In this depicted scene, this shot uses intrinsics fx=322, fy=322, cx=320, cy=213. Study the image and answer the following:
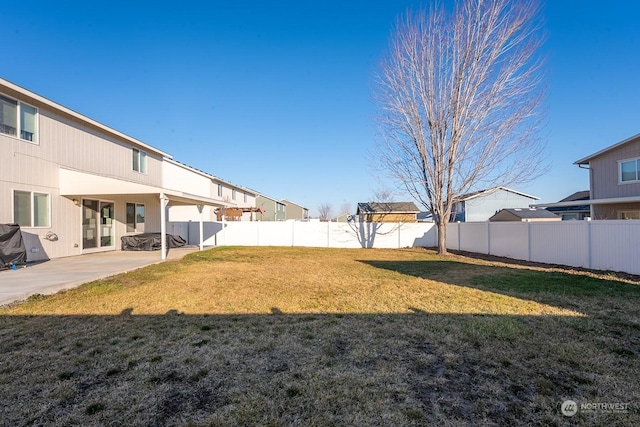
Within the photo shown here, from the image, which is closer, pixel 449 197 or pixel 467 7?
pixel 467 7

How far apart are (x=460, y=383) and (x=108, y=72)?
1568 cm

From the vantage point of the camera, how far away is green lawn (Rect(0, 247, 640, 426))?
7.64 ft

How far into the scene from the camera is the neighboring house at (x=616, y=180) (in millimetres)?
14320

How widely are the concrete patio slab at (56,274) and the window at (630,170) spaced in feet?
65.3

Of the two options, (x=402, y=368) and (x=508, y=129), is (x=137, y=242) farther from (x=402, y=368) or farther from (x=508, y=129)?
(x=508, y=129)

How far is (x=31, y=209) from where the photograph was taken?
9.33m


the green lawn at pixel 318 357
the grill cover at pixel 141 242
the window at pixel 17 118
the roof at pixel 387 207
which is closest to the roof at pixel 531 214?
the roof at pixel 387 207

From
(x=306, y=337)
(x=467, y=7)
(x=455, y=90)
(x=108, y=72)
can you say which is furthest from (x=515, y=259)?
(x=108, y=72)

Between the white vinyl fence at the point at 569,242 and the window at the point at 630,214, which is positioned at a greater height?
the window at the point at 630,214

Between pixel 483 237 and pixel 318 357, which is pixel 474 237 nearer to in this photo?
pixel 483 237

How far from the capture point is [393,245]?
18672 millimetres

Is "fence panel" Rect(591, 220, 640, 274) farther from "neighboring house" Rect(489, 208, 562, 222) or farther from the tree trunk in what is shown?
"neighboring house" Rect(489, 208, 562, 222)

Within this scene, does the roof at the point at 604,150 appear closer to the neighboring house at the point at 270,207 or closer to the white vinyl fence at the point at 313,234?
Answer: the white vinyl fence at the point at 313,234

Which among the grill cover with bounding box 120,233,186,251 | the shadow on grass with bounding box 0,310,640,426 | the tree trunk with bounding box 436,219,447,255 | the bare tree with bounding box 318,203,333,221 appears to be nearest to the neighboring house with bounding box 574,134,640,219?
the tree trunk with bounding box 436,219,447,255
